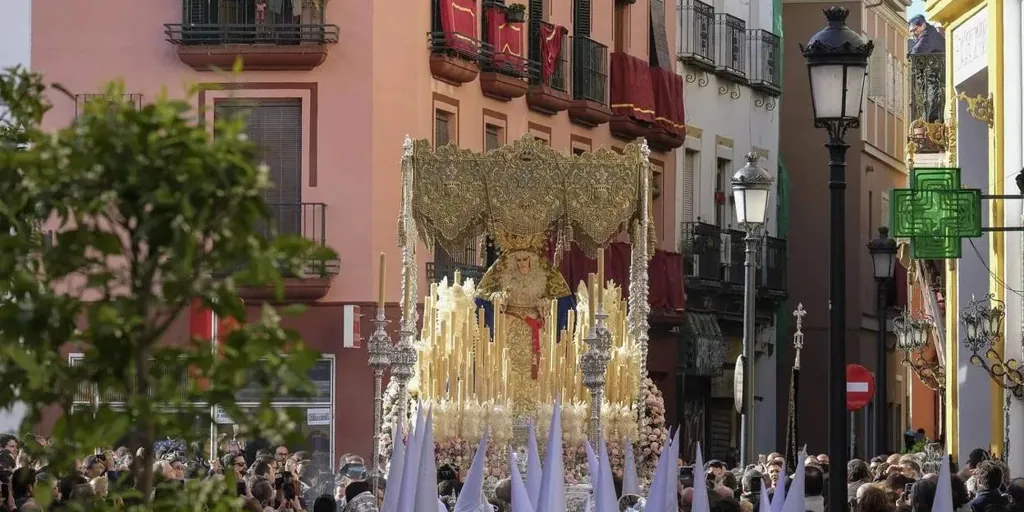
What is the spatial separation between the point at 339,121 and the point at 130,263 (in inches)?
→ 935

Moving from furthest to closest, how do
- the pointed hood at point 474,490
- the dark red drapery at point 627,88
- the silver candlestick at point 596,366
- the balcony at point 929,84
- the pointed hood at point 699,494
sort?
1. the dark red drapery at point 627,88
2. the balcony at point 929,84
3. the silver candlestick at point 596,366
4. the pointed hood at point 474,490
5. the pointed hood at point 699,494

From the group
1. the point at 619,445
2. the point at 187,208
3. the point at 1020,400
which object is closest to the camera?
the point at 187,208

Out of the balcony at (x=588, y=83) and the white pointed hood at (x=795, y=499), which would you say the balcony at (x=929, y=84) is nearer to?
the balcony at (x=588, y=83)

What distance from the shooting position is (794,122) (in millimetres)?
45375

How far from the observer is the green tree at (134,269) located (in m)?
4.77

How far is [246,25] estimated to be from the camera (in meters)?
27.7

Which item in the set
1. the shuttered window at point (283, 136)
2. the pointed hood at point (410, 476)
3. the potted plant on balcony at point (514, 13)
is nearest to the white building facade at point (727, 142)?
the potted plant on balcony at point (514, 13)

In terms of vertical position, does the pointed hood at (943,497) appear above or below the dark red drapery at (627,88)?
below

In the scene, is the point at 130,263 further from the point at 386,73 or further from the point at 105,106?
the point at 386,73

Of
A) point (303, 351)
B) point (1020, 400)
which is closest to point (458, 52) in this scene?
point (1020, 400)

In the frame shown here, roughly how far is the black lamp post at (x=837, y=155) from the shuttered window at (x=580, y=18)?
73.6 ft

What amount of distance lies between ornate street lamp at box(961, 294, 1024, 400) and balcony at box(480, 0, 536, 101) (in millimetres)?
9158

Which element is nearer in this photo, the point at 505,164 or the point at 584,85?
the point at 505,164

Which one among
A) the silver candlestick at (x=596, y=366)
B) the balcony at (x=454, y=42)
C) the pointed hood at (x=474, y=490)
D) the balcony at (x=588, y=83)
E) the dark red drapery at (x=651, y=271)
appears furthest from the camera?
the balcony at (x=588, y=83)
